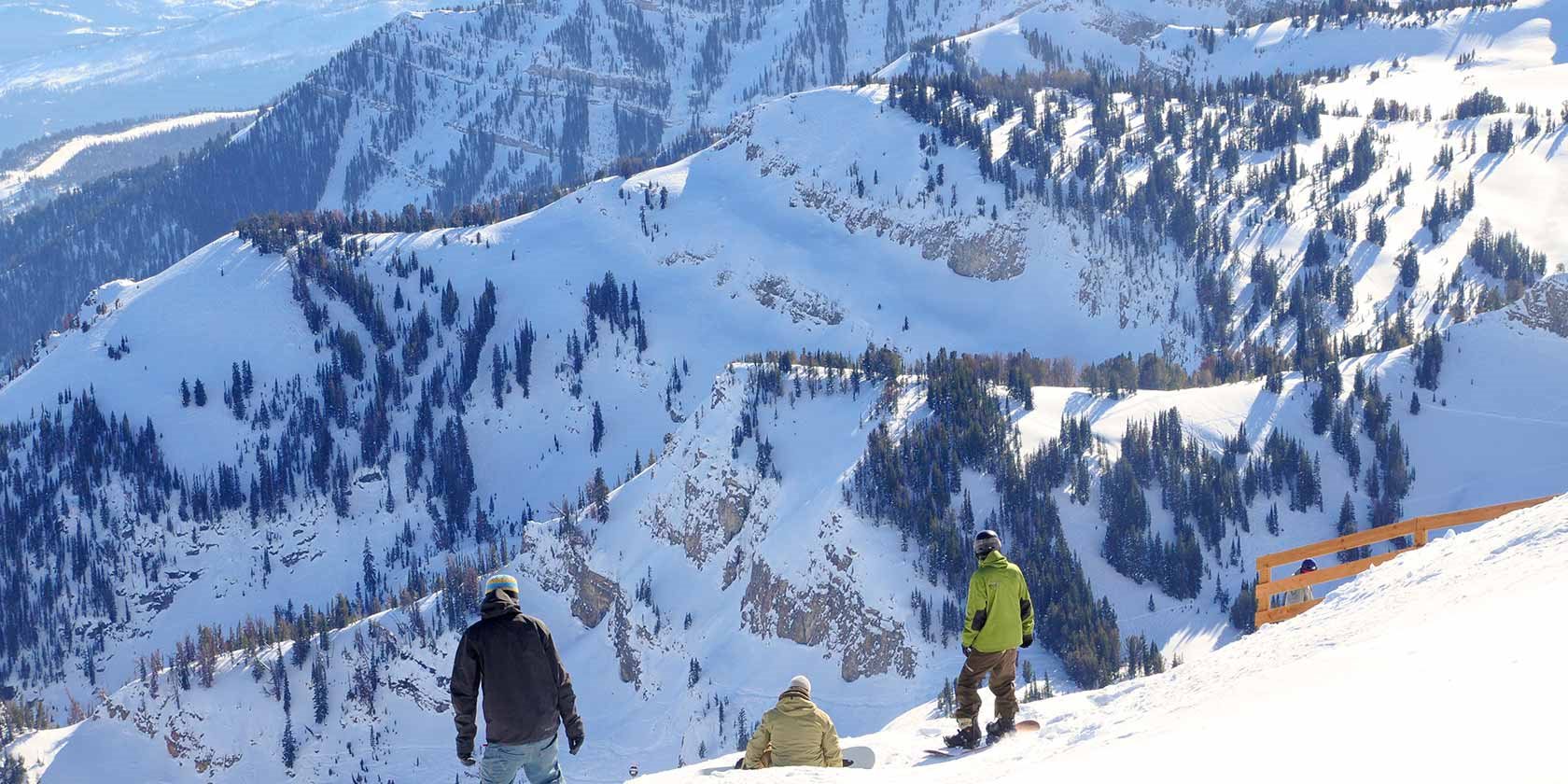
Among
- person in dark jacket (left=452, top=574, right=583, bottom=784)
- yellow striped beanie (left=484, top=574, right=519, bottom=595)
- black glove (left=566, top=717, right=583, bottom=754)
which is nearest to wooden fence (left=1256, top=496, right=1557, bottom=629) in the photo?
black glove (left=566, top=717, right=583, bottom=754)

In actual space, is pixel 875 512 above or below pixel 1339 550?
below

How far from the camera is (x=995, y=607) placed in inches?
1287

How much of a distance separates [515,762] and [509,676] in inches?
60.3

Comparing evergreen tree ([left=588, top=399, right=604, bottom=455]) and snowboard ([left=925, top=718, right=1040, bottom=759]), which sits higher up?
snowboard ([left=925, top=718, right=1040, bottom=759])

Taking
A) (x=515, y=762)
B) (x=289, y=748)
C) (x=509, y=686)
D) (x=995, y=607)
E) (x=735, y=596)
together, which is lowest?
(x=289, y=748)

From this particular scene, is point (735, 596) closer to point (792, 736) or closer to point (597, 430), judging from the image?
point (597, 430)

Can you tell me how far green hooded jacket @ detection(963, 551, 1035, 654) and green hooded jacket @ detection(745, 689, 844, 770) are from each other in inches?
133

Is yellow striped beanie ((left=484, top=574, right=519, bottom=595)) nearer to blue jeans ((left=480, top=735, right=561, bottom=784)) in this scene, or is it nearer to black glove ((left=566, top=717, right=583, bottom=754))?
black glove ((left=566, top=717, right=583, bottom=754))

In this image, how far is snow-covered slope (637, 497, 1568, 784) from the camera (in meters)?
22.3

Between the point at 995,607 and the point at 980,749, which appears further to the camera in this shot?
the point at 980,749

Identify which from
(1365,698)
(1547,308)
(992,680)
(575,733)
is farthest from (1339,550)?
(1547,308)

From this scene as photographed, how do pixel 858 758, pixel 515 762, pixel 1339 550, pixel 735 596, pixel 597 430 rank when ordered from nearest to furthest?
pixel 515 762
pixel 858 758
pixel 1339 550
pixel 735 596
pixel 597 430

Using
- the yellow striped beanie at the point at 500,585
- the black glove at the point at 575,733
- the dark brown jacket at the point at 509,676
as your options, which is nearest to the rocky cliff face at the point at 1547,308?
the black glove at the point at 575,733

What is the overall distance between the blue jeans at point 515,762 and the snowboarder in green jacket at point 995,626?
8657 millimetres
